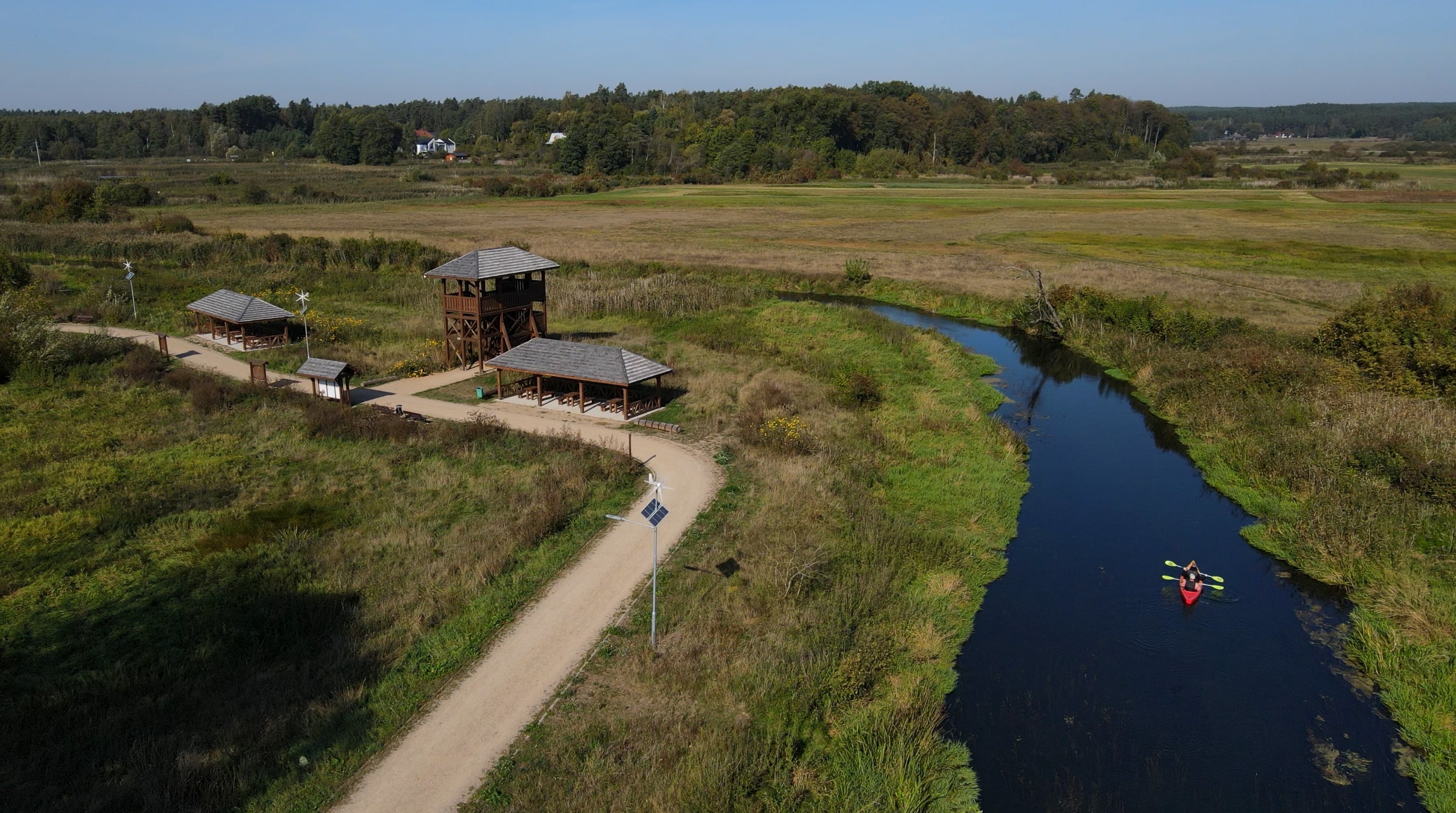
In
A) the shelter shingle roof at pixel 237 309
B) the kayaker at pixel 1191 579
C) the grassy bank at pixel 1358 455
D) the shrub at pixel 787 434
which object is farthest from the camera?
the shelter shingle roof at pixel 237 309

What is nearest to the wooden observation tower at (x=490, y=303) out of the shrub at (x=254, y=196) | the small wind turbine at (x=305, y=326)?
the small wind turbine at (x=305, y=326)

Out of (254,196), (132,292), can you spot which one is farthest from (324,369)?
(254,196)

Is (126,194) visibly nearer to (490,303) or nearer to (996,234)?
(490,303)

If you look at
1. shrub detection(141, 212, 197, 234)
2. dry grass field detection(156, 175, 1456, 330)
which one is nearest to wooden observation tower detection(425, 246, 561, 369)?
dry grass field detection(156, 175, 1456, 330)

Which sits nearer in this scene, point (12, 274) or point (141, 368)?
point (141, 368)

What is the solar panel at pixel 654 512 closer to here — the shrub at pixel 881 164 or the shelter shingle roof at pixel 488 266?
the shelter shingle roof at pixel 488 266

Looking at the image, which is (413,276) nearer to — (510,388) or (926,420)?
(510,388)
